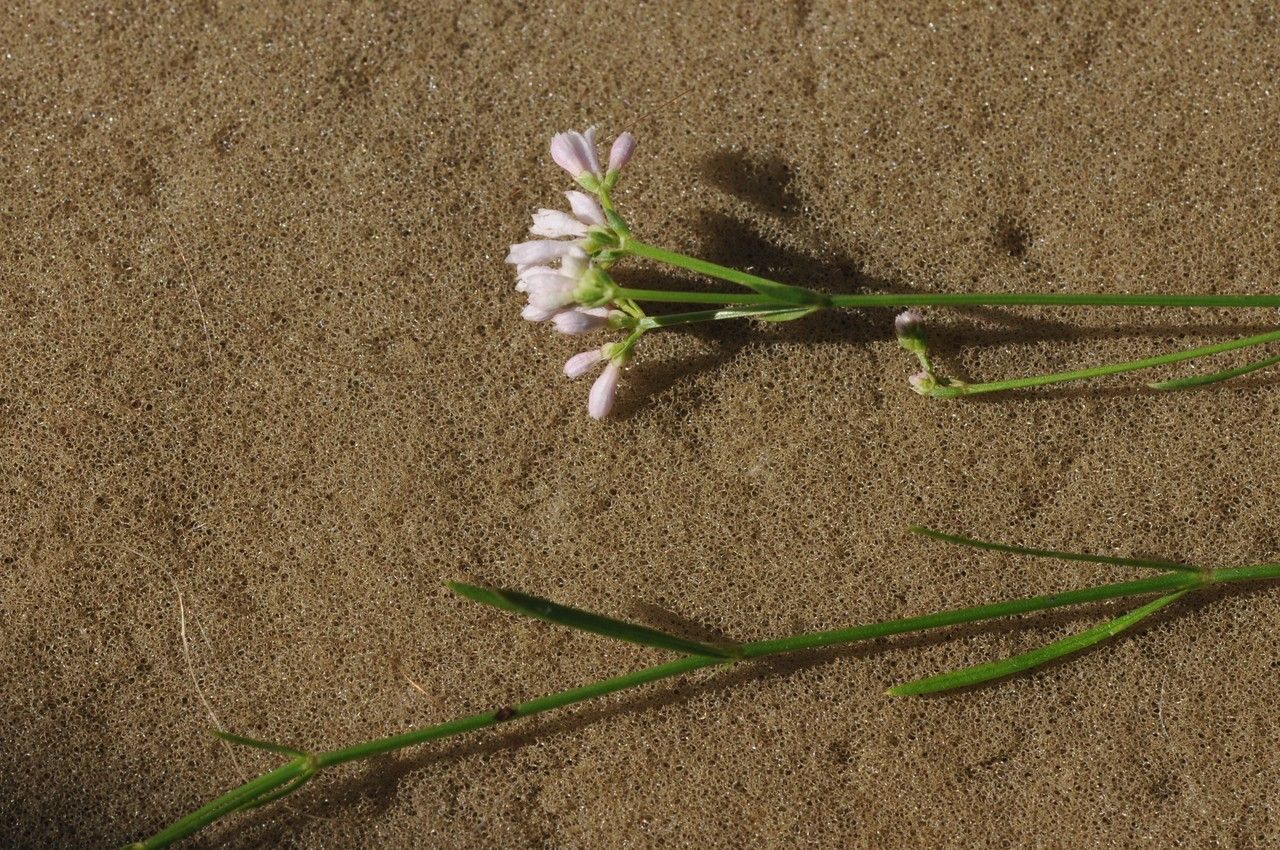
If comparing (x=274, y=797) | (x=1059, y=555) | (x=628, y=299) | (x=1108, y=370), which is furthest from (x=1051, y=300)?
(x=274, y=797)

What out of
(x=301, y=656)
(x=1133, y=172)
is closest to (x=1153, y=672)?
(x=1133, y=172)

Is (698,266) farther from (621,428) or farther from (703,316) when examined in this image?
(621,428)

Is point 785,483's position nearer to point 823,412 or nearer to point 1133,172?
point 823,412

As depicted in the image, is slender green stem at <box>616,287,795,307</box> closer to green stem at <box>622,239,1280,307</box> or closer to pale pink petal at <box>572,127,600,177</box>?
green stem at <box>622,239,1280,307</box>

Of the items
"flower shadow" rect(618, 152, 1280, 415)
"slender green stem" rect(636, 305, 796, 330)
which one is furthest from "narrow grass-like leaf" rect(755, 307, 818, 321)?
"flower shadow" rect(618, 152, 1280, 415)

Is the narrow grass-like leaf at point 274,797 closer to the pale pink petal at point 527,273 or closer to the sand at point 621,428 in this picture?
the sand at point 621,428

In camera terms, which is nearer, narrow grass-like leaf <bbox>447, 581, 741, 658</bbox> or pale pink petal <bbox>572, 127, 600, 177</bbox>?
narrow grass-like leaf <bbox>447, 581, 741, 658</bbox>
